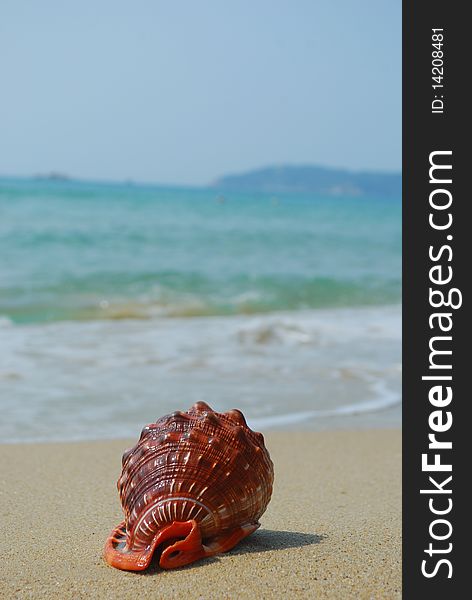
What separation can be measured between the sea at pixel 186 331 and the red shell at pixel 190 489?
280 cm


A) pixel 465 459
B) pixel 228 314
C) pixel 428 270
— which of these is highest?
pixel 428 270

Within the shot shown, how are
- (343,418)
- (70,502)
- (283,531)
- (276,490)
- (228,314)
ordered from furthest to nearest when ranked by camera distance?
1. (228,314)
2. (343,418)
3. (276,490)
4. (70,502)
5. (283,531)

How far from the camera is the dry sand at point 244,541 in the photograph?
277 centimetres

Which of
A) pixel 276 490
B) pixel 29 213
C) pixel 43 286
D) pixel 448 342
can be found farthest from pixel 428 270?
pixel 29 213

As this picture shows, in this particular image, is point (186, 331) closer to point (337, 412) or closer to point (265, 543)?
point (337, 412)

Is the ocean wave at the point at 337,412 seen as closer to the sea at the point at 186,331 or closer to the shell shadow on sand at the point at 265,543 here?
the sea at the point at 186,331

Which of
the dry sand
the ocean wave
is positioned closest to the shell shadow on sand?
the dry sand

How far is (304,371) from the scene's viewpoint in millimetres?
8062

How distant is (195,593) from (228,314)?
1038cm

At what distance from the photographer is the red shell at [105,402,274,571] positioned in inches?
111

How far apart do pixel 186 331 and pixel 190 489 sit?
25.3 feet

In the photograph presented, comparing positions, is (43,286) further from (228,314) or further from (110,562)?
(110,562)

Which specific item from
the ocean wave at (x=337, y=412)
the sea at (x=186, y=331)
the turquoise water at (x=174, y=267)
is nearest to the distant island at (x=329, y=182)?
the turquoise water at (x=174, y=267)

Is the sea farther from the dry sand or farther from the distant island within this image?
the distant island
